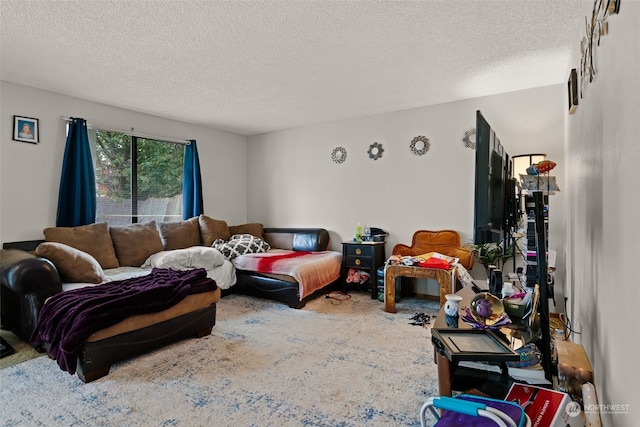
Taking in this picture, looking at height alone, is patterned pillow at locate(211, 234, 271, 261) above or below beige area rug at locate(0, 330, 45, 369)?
above

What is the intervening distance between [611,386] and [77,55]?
3.75 m

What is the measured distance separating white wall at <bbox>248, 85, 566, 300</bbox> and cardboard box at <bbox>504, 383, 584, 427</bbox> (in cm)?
263

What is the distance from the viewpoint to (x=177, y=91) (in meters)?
3.44

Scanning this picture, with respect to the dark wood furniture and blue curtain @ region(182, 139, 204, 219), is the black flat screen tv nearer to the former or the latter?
the dark wood furniture

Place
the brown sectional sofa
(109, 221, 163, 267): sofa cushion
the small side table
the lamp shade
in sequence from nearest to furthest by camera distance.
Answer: the brown sectional sofa < the lamp shade < (109, 221, 163, 267): sofa cushion < the small side table

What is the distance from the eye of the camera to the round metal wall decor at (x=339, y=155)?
4.71 meters

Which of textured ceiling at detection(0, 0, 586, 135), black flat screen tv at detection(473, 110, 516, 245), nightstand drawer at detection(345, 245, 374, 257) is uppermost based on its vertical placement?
textured ceiling at detection(0, 0, 586, 135)

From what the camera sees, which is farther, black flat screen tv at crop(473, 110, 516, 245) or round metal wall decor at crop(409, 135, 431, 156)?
round metal wall decor at crop(409, 135, 431, 156)

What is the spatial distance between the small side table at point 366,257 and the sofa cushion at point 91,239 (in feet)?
8.65

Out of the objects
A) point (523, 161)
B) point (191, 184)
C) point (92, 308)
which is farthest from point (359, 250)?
point (92, 308)

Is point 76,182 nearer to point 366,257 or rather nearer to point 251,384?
point 251,384

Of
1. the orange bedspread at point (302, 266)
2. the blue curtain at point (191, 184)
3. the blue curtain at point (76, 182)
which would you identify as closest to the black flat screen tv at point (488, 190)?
the orange bedspread at point (302, 266)

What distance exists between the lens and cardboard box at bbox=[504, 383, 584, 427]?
1.08 m

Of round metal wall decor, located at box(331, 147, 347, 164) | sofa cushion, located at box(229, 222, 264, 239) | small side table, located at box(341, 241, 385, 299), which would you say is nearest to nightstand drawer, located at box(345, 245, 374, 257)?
Answer: small side table, located at box(341, 241, 385, 299)
